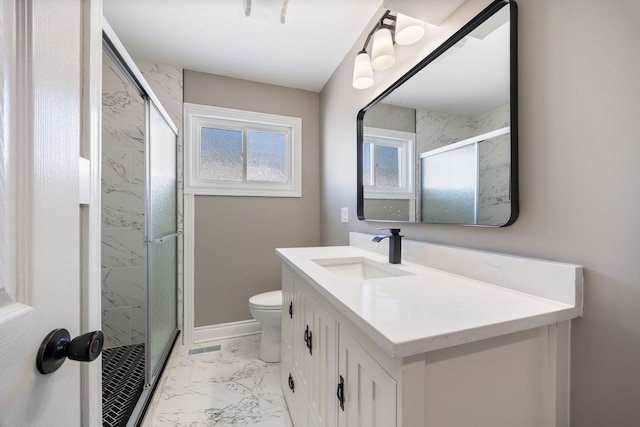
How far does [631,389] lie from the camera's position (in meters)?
0.57

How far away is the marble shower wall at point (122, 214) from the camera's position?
6.15 ft

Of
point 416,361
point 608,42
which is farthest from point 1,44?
point 608,42

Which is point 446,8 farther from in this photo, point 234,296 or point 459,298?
point 234,296

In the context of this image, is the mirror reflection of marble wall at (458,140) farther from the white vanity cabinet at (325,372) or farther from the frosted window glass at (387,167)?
the white vanity cabinet at (325,372)

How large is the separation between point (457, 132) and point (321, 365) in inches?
40.1

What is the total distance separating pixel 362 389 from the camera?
0.62 meters

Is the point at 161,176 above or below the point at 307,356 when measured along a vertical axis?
above

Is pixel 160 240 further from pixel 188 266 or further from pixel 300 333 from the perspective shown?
pixel 300 333

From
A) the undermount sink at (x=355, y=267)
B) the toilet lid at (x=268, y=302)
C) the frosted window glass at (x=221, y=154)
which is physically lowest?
the toilet lid at (x=268, y=302)

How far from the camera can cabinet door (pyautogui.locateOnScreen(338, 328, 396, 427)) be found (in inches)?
20.6

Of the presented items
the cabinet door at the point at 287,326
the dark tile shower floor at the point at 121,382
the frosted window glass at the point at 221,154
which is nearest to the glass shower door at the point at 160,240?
the dark tile shower floor at the point at 121,382

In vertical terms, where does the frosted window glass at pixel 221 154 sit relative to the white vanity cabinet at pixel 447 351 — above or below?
above

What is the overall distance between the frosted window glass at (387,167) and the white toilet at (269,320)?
42.8 inches

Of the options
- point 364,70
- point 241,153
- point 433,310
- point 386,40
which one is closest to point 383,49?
point 386,40
